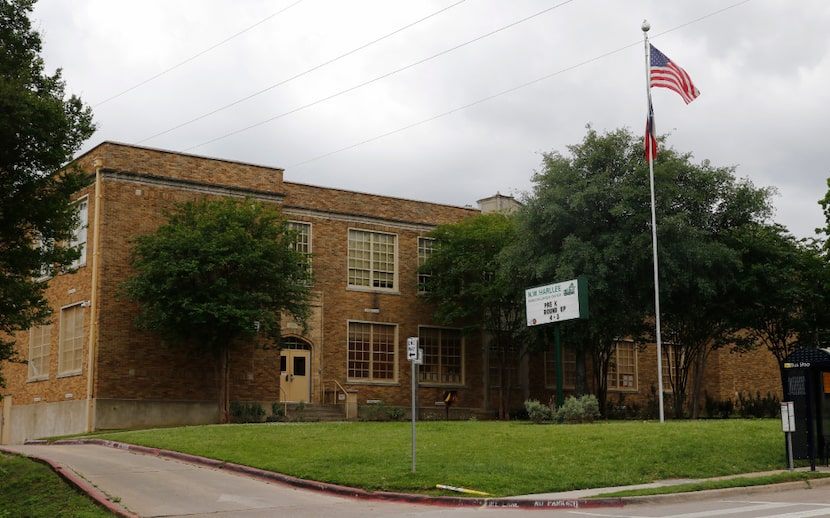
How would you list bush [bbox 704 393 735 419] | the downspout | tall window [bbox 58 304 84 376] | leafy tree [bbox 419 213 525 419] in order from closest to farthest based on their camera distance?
the downspout
tall window [bbox 58 304 84 376]
leafy tree [bbox 419 213 525 419]
bush [bbox 704 393 735 419]

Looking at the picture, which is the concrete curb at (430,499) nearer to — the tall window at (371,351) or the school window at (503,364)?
the tall window at (371,351)

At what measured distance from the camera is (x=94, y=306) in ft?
108

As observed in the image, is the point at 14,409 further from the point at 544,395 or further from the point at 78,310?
the point at 544,395

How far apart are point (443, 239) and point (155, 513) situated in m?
26.3

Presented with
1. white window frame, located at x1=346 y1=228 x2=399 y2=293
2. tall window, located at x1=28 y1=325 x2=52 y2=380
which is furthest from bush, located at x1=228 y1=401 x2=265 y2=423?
tall window, located at x1=28 y1=325 x2=52 y2=380

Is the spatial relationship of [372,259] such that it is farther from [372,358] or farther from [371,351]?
[372,358]

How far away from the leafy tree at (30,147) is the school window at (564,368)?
2776cm

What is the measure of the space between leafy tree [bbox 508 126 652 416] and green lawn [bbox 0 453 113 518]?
18814 mm

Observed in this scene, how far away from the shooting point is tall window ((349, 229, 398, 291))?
39562mm

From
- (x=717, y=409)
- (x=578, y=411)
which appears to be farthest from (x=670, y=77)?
(x=717, y=409)

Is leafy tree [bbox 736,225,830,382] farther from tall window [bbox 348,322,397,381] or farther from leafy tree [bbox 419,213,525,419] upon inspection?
tall window [bbox 348,322,397,381]

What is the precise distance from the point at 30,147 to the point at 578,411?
16587mm

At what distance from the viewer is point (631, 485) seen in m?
17.1

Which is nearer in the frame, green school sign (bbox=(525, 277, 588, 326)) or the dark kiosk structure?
the dark kiosk structure
